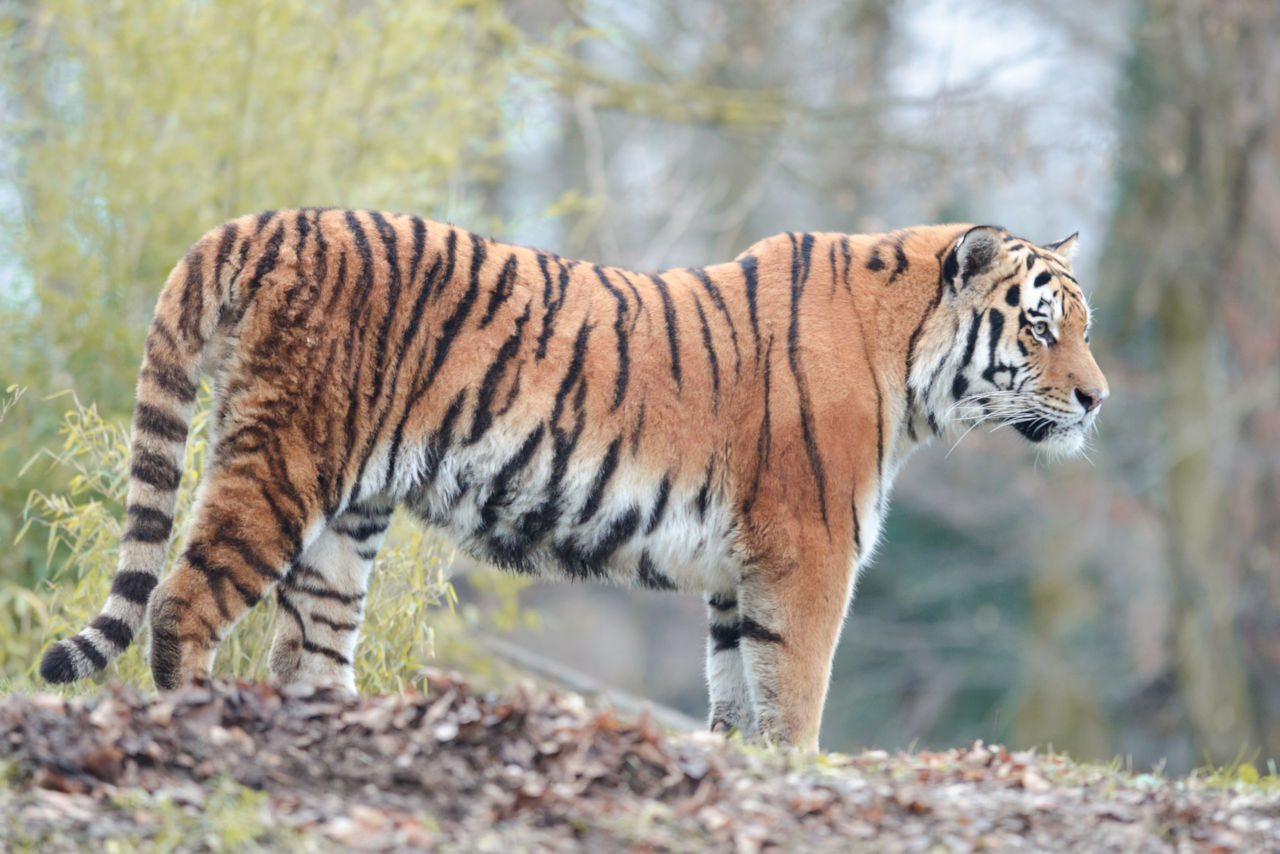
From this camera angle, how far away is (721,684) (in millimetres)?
5809

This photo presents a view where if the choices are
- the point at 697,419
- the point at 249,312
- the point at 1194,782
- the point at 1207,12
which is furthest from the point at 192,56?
the point at 1207,12

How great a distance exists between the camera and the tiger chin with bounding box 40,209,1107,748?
478 centimetres

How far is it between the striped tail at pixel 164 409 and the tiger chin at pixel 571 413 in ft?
0.03

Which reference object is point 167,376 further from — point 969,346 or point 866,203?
point 866,203

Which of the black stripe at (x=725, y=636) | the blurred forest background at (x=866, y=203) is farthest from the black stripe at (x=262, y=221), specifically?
the black stripe at (x=725, y=636)

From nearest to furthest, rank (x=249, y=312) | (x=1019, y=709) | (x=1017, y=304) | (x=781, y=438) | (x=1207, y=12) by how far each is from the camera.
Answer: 1. (x=249, y=312)
2. (x=781, y=438)
3. (x=1017, y=304)
4. (x=1207, y=12)
5. (x=1019, y=709)

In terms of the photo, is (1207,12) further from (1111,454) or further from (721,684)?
(721,684)

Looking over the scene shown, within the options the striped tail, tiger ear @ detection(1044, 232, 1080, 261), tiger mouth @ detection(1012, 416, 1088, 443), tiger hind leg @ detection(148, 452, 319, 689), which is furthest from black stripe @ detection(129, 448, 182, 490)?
tiger ear @ detection(1044, 232, 1080, 261)

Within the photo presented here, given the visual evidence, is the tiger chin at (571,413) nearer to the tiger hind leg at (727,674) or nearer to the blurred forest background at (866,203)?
the tiger hind leg at (727,674)

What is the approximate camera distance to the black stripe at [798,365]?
5328 millimetres

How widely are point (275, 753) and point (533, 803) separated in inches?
31.1

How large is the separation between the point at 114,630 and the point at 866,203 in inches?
511

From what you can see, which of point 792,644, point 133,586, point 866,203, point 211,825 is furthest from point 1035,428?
point 866,203

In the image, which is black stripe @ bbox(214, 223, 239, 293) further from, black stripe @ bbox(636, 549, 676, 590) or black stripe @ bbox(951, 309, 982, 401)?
black stripe @ bbox(951, 309, 982, 401)
